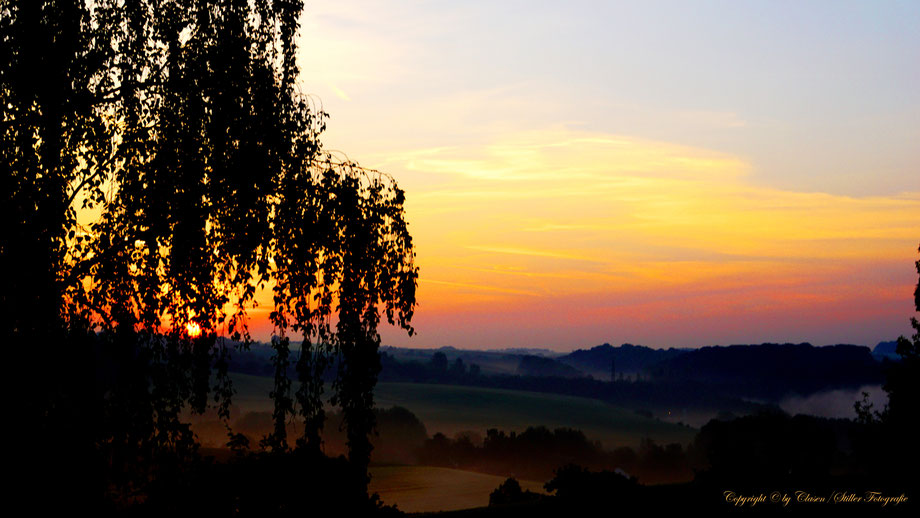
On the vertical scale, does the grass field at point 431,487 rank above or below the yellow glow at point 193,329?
below

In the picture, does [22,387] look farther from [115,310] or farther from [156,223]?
[156,223]

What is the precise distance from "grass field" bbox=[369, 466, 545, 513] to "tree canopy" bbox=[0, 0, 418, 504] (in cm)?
7162

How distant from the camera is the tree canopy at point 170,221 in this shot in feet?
32.8

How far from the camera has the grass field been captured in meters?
84.5

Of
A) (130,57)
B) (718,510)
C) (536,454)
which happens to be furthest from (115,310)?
(536,454)

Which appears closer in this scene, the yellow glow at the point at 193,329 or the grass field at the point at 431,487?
the yellow glow at the point at 193,329

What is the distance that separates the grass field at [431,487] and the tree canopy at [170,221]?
71619 millimetres

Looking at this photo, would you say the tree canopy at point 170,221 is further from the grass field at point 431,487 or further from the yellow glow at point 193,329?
the grass field at point 431,487

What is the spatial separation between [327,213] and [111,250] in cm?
254

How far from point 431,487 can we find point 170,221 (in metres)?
87.3

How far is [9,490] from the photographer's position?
9.77 meters

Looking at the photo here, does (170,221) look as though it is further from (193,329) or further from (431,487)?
(431,487)

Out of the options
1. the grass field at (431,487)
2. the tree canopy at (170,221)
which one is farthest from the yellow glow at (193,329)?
the grass field at (431,487)

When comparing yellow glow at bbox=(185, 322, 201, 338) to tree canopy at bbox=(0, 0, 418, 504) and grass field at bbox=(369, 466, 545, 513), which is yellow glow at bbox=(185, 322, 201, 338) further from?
grass field at bbox=(369, 466, 545, 513)
